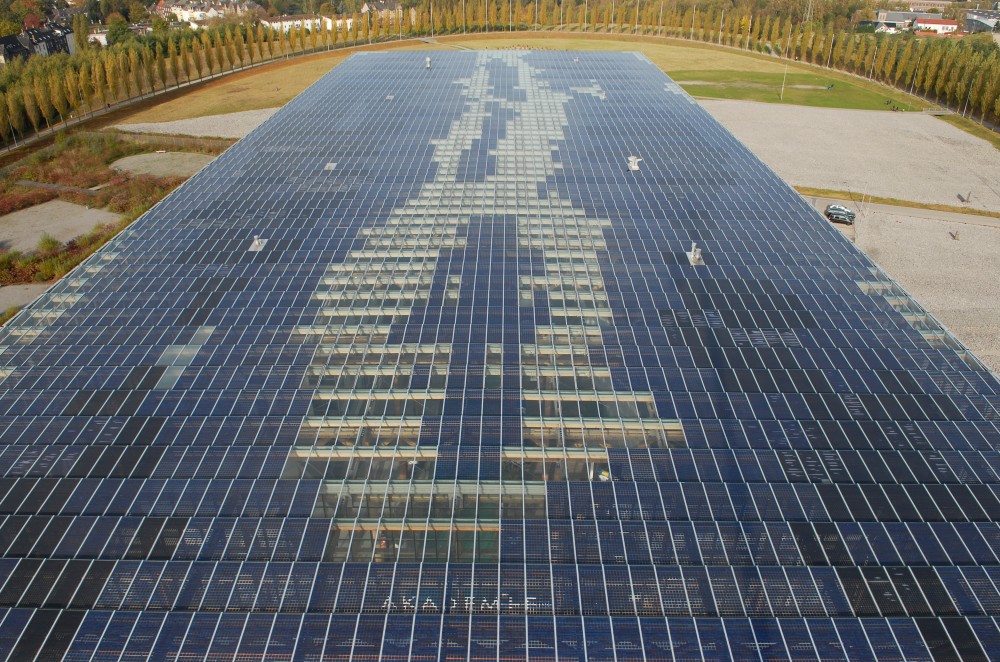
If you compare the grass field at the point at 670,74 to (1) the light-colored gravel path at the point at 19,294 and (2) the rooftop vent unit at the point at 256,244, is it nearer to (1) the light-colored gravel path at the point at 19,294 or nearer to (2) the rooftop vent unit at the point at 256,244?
(1) the light-colored gravel path at the point at 19,294

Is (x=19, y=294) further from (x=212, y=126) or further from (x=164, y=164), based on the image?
(x=212, y=126)

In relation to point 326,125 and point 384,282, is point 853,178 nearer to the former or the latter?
point 326,125

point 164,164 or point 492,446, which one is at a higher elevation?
point 492,446

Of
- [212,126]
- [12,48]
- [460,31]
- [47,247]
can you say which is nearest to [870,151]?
[212,126]

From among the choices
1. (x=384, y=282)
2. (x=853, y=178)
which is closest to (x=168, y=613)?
(x=384, y=282)

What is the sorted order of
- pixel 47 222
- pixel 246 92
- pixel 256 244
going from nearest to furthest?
pixel 256 244, pixel 47 222, pixel 246 92
